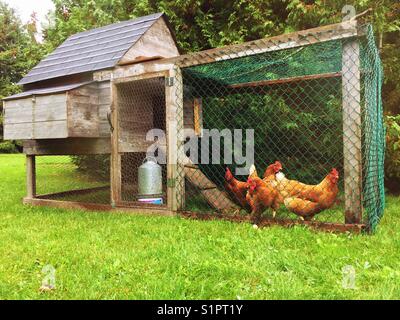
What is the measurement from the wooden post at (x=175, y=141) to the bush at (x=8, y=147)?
20.7m

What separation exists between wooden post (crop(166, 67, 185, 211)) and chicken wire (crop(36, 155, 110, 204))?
→ 100 inches

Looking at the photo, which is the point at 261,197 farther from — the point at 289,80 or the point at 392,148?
the point at 392,148

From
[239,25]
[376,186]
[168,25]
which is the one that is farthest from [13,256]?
[239,25]

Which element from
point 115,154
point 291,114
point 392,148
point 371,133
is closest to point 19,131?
point 115,154

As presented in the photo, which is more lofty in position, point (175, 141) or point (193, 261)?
point (175, 141)

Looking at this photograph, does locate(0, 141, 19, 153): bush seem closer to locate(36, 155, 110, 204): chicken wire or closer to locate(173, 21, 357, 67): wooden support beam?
locate(36, 155, 110, 204): chicken wire

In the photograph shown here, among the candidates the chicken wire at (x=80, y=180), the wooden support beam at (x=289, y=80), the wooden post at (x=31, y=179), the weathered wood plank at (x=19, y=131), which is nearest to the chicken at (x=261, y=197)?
the wooden support beam at (x=289, y=80)

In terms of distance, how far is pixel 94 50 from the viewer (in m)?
6.20

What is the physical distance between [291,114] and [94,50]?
3.62 m

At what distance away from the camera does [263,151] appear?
274 inches

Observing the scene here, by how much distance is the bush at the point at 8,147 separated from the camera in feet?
73.3
